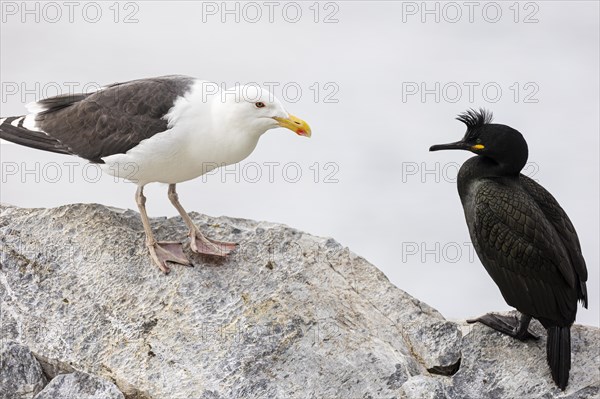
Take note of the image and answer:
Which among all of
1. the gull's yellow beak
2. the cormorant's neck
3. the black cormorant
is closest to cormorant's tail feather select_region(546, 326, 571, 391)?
the black cormorant

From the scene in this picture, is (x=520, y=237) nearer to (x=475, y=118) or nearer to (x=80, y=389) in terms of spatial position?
(x=475, y=118)

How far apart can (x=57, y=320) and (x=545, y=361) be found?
3914 millimetres

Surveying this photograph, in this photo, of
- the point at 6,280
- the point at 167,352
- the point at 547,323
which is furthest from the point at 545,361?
the point at 6,280

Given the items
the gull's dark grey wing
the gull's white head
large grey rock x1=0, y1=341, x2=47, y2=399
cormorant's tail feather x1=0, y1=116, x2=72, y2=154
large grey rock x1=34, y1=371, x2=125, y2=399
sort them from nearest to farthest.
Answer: large grey rock x1=34, y1=371, x2=125, y2=399 → large grey rock x1=0, y1=341, x2=47, y2=399 → the gull's white head → the gull's dark grey wing → cormorant's tail feather x1=0, y1=116, x2=72, y2=154

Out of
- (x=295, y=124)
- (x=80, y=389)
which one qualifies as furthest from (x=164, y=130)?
(x=80, y=389)

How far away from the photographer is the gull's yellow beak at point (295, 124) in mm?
8422

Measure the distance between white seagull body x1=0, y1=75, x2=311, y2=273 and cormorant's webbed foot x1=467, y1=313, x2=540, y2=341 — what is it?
221 centimetres

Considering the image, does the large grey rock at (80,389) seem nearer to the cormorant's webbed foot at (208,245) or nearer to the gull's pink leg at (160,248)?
→ the gull's pink leg at (160,248)

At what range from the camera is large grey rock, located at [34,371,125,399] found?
7977 mm

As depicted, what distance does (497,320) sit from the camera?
8914mm

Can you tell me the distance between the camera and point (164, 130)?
27.7 ft

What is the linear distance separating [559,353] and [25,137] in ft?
15.7

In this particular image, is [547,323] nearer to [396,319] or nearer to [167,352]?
[396,319]

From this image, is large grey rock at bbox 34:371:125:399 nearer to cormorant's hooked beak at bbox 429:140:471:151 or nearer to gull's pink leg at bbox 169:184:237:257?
gull's pink leg at bbox 169:184:237:257
